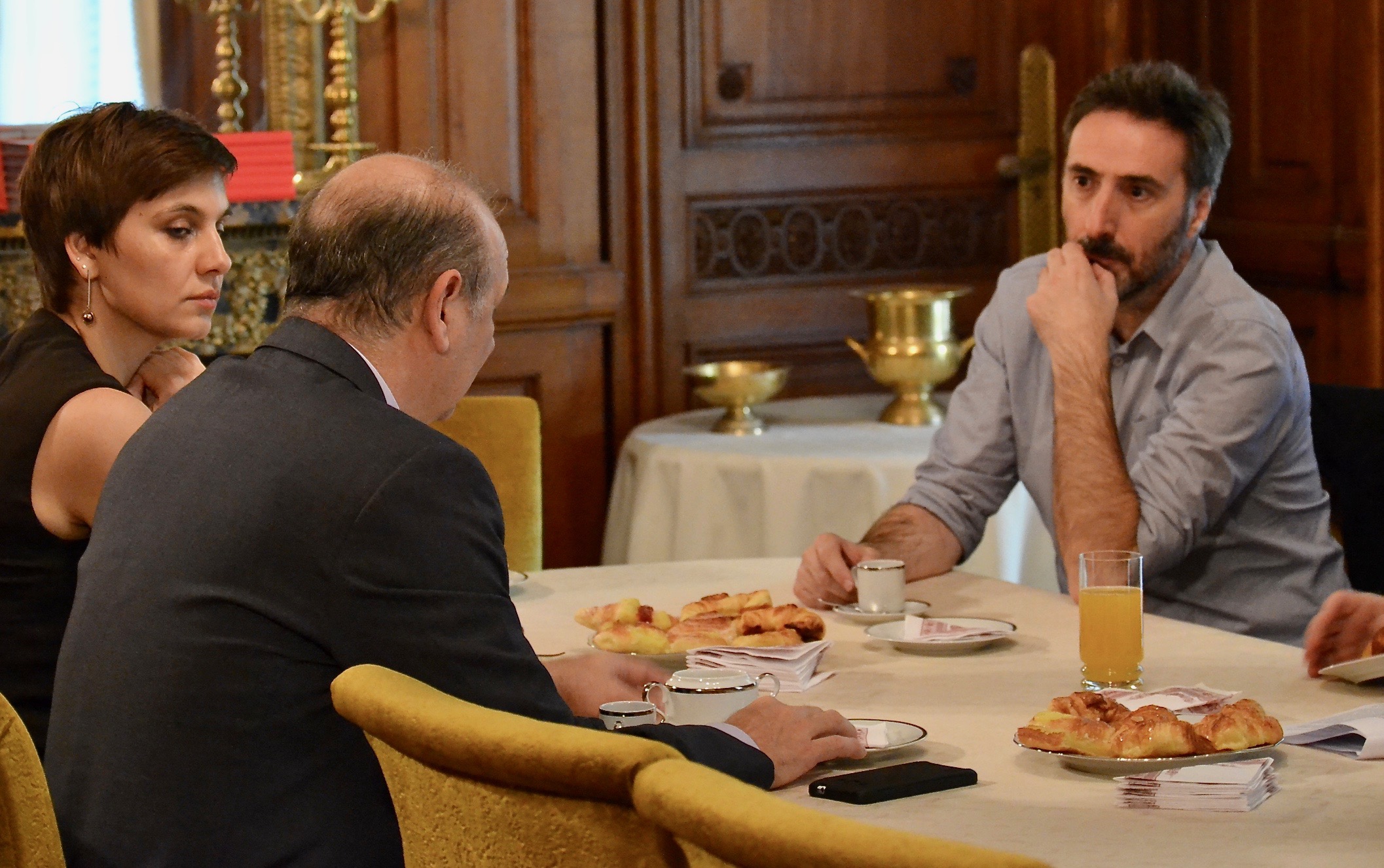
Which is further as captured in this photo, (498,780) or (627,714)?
(627,714)

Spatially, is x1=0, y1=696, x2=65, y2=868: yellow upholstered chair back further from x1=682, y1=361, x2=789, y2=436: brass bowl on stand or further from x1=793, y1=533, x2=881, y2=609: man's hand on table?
x1=682, y1=361, x2=789, y2=436: brass bowl on stand

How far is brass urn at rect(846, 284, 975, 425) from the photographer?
404 cm

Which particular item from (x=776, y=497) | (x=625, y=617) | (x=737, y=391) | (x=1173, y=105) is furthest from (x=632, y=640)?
(x=737, y=391)

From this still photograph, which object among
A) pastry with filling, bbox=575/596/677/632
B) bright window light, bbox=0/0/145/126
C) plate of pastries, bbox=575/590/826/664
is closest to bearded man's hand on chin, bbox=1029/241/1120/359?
plate of pastries, bbox=575/590/826/664

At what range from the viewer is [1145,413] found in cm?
250

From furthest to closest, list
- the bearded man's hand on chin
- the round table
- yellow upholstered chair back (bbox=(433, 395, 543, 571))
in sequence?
yellow upholstered chair back (bbox=(433, 395, 543, 571)) < the bearded man's hand on chin < the round table

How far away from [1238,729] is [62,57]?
3329mm

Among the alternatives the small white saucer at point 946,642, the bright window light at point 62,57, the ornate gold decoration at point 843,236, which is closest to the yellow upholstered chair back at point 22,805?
the small white saucer at point 946,642

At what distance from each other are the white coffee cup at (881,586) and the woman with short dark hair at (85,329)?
850mm

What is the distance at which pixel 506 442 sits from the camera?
2.88 meters

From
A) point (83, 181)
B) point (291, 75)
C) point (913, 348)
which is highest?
point (291, 75)

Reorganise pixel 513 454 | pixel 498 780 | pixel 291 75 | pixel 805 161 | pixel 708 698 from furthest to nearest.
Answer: pixel 805 161 < pixel 291 75 < pixel 513 454 < pixel 708 698 < pixel 498 780

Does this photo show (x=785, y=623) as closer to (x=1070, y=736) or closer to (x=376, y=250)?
(x=1070, y=736)

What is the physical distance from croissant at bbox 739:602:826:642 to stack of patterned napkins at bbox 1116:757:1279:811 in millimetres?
557
